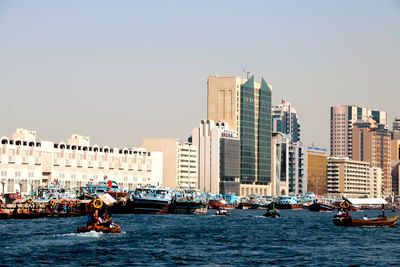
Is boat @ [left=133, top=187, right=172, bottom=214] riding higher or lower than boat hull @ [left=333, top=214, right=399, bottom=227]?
higher

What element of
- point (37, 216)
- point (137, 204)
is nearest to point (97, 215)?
point (37, 216)

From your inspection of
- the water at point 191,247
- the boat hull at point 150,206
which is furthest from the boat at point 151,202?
the water at point 191,247

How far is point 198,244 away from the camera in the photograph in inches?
3912

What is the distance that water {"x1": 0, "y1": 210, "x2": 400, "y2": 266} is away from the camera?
3189 inches

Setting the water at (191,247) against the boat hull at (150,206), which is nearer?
the water at (191,247)

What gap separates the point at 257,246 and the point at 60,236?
2382 cm

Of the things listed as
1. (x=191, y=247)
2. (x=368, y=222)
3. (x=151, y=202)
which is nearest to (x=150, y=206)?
(x=151, y=202)

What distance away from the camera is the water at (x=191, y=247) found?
81.0m

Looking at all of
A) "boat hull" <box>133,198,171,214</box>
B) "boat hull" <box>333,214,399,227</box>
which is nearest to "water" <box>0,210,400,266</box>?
"boat hull" <box>333,214,399,227</box>

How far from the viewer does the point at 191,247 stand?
311ft

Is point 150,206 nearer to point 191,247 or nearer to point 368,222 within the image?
point 368,222

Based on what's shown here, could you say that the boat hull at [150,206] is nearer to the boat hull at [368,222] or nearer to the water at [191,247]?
the boat hull at [368,222]

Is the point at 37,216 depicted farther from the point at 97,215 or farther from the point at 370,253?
the point at 370,253

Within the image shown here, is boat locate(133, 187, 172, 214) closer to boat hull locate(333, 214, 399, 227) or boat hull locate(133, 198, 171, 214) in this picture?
boat hull locate(133, 198, 171, 214)
